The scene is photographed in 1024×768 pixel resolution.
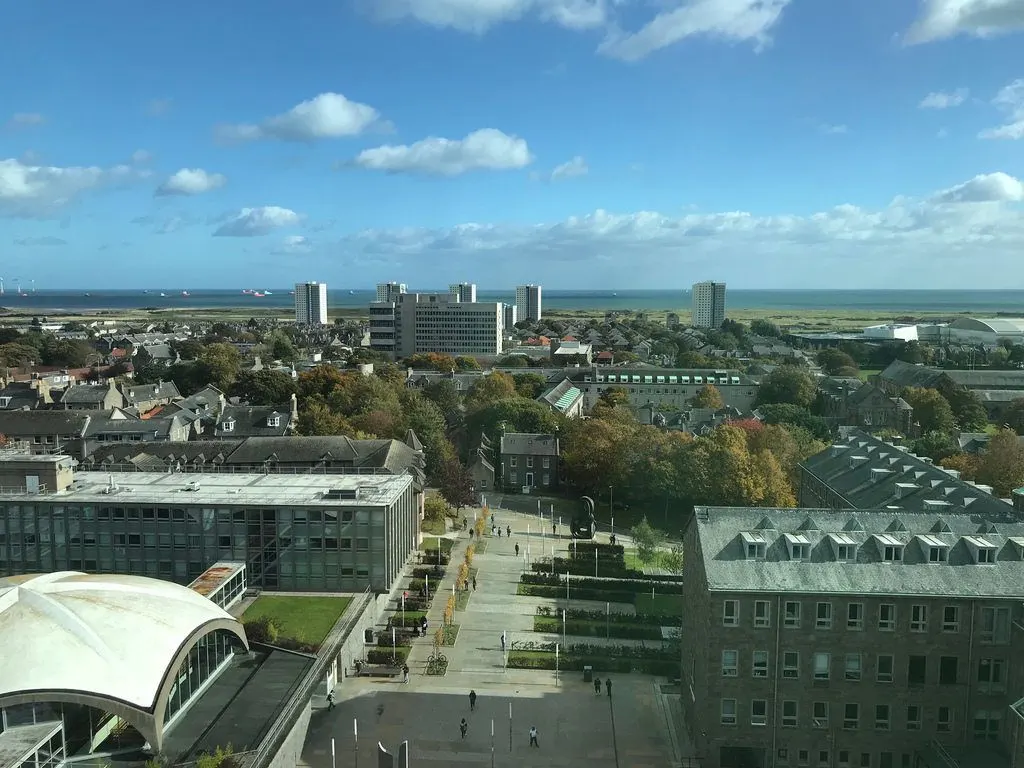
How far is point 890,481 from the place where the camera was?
1940 inches

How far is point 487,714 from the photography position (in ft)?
121

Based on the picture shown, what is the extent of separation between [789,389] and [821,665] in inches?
3523

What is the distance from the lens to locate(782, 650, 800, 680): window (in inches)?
1272

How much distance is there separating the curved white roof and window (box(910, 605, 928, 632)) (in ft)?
89.1

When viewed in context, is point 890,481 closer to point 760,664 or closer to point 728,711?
point 760,664

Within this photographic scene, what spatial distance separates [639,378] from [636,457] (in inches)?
2176

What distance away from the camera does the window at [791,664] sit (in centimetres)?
3231

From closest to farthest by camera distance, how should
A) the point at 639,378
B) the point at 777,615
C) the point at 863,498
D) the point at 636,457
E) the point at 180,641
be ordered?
the point at 180,641 < the point at 777,615 < the point at 863,498 < the point at 636,457 < the point at 639,378

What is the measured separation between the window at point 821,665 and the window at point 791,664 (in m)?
0.72

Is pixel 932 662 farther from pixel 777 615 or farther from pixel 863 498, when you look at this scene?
pixel 863 498

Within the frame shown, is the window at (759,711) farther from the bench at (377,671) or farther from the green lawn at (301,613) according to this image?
the green lawn at (301,613)

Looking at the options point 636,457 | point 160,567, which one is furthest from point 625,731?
point 636,457

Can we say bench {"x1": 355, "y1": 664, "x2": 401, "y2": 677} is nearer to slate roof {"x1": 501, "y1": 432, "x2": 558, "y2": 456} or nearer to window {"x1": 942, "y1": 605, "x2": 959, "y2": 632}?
window {"x1": 942, "y1": 605, "x2": 959, "y2": 632}

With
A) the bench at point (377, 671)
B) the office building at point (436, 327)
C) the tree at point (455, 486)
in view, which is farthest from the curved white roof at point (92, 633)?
the office building at point (436, 327)
